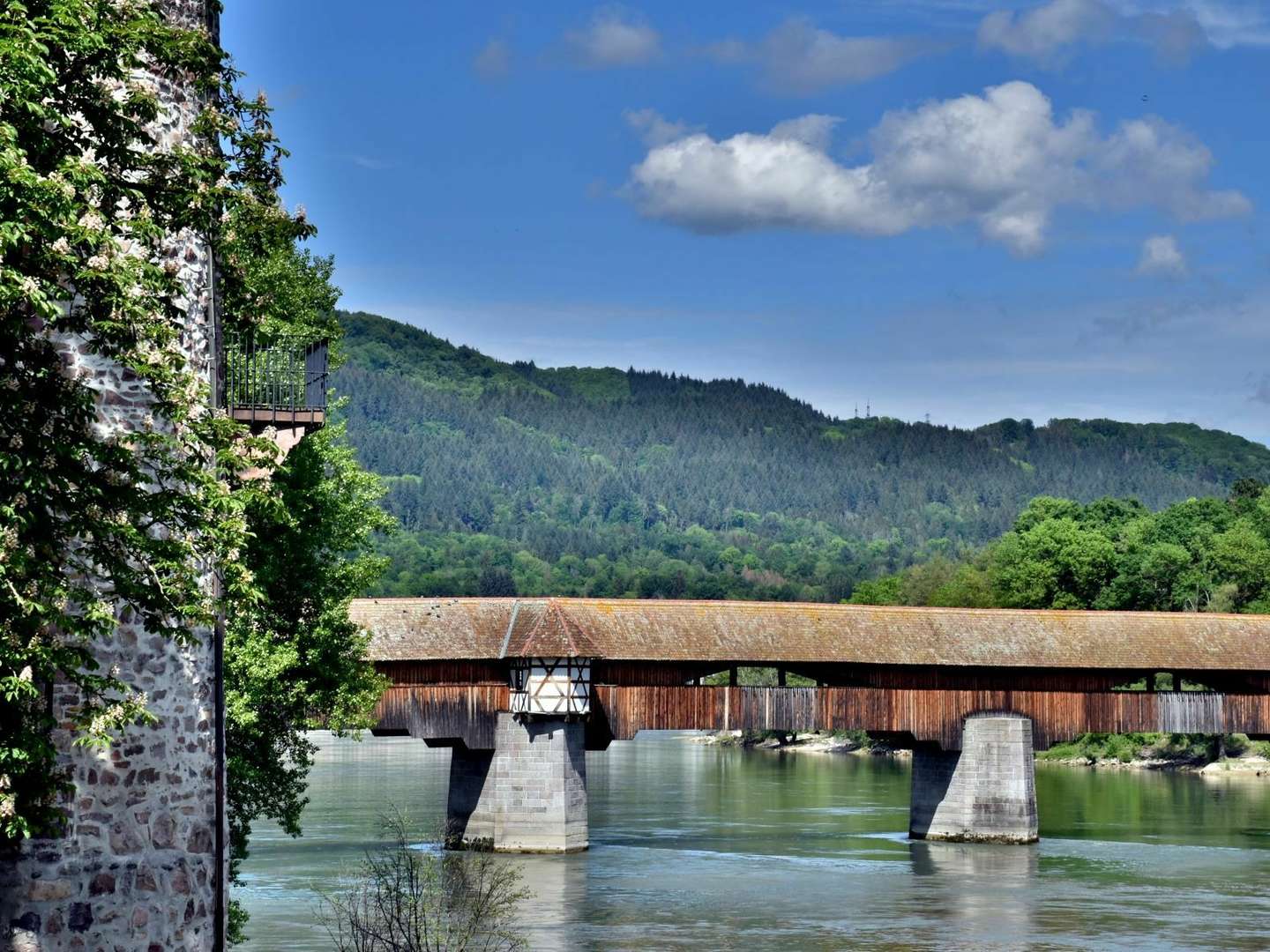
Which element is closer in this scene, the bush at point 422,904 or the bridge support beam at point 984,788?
the bush at point 422,904

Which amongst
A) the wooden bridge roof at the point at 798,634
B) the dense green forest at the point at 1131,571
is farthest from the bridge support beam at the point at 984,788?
the dense green forest at the point at 1131,571

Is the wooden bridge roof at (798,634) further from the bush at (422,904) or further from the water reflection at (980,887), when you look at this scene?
the bush at (422,904)

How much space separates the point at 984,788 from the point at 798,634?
4656mm

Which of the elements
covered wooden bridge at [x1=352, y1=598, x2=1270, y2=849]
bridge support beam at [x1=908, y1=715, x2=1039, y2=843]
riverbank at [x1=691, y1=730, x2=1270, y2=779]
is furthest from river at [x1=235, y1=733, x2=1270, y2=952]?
riverbank at [x1=691, y1=730, x2=1270, y2=779]

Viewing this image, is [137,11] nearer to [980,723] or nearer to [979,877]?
[979,877]

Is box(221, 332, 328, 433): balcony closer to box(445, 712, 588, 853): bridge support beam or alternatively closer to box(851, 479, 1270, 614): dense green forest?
box(445, 712, 588, 853): bridge support beam

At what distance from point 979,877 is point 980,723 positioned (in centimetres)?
551

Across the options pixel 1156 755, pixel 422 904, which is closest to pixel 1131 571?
pixel 1156 755

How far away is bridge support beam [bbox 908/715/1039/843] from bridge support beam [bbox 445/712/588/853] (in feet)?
23.4

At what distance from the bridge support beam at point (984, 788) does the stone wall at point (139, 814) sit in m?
28.5

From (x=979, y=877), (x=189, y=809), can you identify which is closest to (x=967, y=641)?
(x=979, y=877)

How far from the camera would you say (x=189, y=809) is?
870 centimetres

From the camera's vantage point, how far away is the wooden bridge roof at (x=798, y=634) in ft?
115

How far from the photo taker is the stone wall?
825cm
